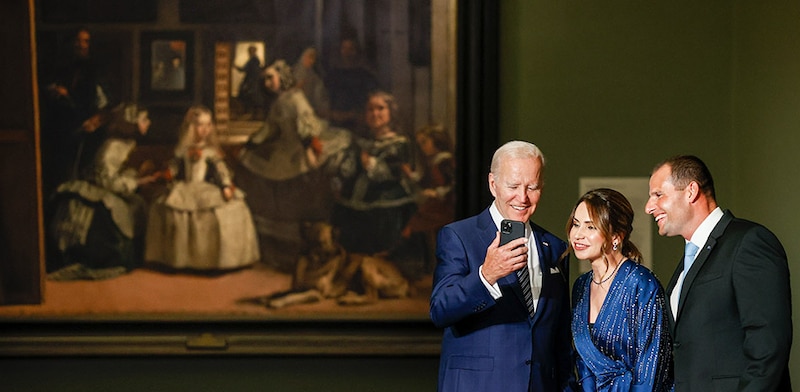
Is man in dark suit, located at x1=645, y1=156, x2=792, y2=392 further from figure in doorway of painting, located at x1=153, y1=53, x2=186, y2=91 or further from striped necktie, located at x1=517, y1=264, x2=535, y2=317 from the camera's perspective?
figure in doorway of painting, located at x1=153, y1=53, x2=186, y2=91

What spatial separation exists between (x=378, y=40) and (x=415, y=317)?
6.28 feet

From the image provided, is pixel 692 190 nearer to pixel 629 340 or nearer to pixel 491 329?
pixel 629 340

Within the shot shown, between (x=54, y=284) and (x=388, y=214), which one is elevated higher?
(x=388, y=214)

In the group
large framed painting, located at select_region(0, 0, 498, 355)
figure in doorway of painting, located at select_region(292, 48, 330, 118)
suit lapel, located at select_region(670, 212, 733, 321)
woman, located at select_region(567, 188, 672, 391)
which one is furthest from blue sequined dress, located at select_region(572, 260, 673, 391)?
figure in doorway of painting, located at select_region(292, 48, 330, 118)

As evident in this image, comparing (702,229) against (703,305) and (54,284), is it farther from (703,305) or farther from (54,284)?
(54,284)

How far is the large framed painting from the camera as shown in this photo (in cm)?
695

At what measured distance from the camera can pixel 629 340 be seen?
4.11 meters

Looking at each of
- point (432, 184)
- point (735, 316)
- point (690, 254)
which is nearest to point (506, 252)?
point (690, 254)

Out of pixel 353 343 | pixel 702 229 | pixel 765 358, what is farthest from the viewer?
pixel 353 343

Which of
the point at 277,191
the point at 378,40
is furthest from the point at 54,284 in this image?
the point at 378,40

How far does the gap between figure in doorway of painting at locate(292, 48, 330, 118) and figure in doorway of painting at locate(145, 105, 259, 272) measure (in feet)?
2.20

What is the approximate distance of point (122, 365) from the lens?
22.9 feet

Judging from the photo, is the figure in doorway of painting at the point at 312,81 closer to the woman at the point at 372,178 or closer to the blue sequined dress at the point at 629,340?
the woman at the point at 372,178

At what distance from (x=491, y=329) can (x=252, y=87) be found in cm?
321
